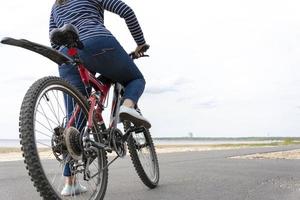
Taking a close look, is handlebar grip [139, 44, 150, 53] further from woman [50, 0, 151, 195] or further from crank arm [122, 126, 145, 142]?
crank arm [122, 126, 145, 142]

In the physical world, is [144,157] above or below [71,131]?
below

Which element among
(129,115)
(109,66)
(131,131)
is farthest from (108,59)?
(131,131)

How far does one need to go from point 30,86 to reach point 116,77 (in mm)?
1216

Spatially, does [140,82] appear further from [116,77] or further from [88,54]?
[88,54]

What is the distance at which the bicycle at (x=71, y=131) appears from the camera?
327 cm

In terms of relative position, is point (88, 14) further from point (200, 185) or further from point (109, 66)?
point (200, 185)

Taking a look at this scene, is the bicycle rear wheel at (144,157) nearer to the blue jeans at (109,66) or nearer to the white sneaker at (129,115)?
the white sneaker at (129,115)

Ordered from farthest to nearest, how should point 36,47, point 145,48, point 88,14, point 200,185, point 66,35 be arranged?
point 200,185, point 145,48, point 88,14, point 66,35, point 36,47

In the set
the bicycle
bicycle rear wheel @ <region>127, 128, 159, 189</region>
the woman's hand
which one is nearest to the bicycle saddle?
the bicycle

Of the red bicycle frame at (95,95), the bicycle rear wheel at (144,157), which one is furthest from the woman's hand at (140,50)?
the bicycle rear wheel at (144,157)

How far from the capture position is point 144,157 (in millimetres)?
5695

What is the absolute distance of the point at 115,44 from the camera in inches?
174

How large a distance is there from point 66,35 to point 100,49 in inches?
17.8

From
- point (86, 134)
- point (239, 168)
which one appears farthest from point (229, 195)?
point (239, 168)
